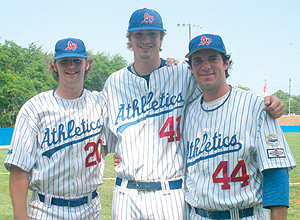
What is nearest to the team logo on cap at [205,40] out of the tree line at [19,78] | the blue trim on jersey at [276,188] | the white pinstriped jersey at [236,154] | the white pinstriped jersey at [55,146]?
the white pinstriped jersey at [236,154]

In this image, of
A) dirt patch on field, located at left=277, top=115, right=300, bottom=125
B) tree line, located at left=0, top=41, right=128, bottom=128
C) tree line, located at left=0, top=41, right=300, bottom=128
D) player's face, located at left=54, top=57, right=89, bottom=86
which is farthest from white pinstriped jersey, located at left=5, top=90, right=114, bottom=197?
dirt patch on field, located at left=277, top=115, right=300, bottom=125

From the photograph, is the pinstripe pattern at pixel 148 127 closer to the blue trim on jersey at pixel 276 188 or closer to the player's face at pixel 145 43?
the player's face at pixel 145 43

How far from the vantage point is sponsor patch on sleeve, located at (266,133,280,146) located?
6.92 ft

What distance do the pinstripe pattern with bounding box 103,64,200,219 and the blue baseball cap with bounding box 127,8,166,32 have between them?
1.28ft

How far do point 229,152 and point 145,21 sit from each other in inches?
52.9

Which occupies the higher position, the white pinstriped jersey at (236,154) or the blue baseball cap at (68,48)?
the blue baseball cap at (68,48)

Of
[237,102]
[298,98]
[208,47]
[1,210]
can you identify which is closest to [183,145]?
[237,102]

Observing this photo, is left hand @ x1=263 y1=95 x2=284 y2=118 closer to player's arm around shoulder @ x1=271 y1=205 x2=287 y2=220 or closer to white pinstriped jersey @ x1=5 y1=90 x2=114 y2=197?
player's arm around shoulder @ x1=271 y1=205 x2=287 y2=220

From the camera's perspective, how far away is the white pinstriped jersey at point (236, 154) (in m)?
2.13

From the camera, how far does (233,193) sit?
86.1 inches

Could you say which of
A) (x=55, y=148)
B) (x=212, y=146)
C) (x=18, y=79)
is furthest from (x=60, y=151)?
(x=18, y=79)

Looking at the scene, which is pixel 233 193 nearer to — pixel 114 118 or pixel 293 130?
pixel 114 118

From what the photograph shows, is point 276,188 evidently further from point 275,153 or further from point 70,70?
point 70,70

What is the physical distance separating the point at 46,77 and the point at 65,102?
126 ft
